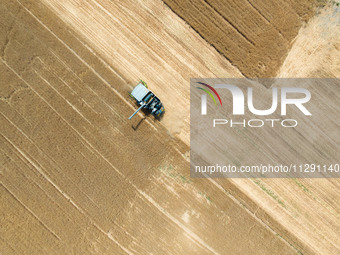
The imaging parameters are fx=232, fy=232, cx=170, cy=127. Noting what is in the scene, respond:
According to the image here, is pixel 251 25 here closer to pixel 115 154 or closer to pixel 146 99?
pixel 146 99

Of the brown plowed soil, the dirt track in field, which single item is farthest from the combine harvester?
the brown plowed soil

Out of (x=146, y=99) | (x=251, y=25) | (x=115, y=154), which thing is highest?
(x=251, y=25)

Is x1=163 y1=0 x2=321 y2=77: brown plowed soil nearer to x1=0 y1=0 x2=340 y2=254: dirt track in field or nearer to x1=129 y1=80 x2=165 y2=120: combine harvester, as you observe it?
x1=0 y1=0 x2=340 y2=254: dirt track in field

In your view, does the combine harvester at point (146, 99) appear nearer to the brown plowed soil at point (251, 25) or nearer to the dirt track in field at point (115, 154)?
the dirt track in field at point (115, 154)

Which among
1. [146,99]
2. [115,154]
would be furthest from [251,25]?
[115,154]

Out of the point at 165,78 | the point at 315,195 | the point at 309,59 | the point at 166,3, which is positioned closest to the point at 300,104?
the point at 309,59

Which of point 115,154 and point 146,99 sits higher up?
point 146,99
